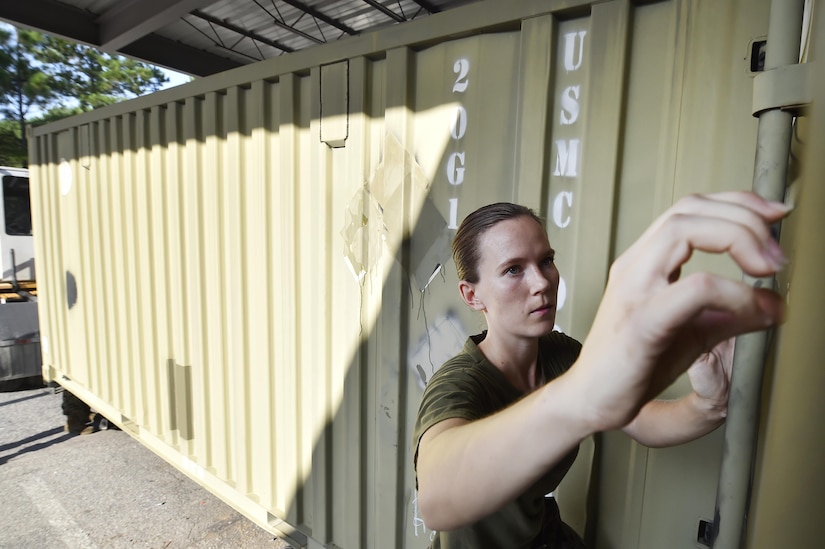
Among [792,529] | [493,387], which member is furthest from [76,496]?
[792,529]

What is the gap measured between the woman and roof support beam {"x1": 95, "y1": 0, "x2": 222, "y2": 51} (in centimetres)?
502

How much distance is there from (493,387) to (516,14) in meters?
1.44

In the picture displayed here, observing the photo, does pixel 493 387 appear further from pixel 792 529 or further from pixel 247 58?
pixel 247 58

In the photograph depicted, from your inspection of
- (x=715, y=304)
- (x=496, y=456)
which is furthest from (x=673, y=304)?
(x=496, y=456)

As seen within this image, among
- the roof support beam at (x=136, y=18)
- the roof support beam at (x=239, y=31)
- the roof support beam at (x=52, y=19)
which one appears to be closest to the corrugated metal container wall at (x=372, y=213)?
the roof support beam at (x=136, y=18)

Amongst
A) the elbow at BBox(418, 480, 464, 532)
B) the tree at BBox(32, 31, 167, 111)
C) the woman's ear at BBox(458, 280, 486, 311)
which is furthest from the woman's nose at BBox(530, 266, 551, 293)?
the tree at BBox(32, 31, 167, 111)

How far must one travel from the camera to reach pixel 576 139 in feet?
5.80

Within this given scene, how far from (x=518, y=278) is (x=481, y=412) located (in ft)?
1.18

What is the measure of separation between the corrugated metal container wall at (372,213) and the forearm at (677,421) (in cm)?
27

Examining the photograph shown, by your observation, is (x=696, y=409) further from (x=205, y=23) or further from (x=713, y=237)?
(x=205, y=23)

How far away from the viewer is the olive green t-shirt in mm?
1018

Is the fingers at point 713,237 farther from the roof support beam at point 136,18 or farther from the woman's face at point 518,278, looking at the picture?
the roof support beam at point 136,18

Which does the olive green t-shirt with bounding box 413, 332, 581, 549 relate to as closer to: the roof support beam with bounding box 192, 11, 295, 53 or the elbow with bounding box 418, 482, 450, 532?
the elbow with bounding box 418, 482, 450, 532

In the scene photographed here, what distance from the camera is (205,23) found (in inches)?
269
